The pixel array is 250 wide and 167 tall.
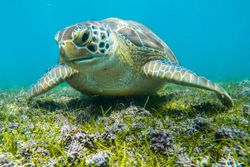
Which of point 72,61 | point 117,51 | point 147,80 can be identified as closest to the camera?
point 72,61

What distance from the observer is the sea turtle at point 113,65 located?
352 cm

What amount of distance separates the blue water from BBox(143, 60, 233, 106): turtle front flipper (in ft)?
256

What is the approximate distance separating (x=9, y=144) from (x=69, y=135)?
1.86 feet

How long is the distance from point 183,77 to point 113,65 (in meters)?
1.17

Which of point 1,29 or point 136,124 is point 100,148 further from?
point 1,29

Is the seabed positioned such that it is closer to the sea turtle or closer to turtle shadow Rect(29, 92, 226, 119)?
turtle shadow Rect(29, 92, 226, 119)

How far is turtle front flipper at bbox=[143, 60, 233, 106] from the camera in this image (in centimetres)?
399

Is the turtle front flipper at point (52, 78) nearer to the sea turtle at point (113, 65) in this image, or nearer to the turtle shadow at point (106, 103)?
the sea turtle at point (113, 65)

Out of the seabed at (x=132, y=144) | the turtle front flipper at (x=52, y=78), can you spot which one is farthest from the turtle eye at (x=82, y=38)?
the turtle front flipper at (x=52, y=78)

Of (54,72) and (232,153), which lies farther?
(54,72)

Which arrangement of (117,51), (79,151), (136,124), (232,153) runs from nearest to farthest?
1. (232,153)
2. (79,151)
3. (136,124)
4. (117,51)

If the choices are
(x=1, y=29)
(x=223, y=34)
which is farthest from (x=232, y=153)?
(x=223, y=34)

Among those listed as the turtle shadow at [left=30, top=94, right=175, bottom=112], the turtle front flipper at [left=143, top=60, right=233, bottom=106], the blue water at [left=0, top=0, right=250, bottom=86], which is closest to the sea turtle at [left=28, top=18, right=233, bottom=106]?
the turtle front flipper at [left=143, top=60, right=233, bottom=106]

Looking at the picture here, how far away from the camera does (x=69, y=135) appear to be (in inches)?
99.4
